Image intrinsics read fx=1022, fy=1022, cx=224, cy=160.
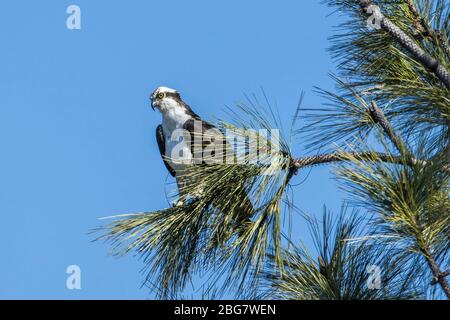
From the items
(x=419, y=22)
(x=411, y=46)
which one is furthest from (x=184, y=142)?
(x=411, y=46)

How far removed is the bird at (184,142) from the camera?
13.5ft

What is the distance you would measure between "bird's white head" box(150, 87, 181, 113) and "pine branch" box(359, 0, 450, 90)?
2130 millimetres

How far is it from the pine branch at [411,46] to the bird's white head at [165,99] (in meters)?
2.13

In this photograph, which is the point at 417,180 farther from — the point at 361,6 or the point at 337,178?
the point at 361,6

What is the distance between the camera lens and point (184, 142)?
588cm

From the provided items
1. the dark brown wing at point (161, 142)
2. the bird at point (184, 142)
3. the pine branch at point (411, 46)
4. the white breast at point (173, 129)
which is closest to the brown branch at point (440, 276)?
the bird at point (184, 142)

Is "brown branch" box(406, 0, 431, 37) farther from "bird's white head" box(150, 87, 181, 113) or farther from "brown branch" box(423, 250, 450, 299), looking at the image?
"bird's white head" box(150, 87, 181, 113)

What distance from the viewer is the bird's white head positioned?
21.4 ft

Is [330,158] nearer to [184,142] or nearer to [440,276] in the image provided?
[440,276]

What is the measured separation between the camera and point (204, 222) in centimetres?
414

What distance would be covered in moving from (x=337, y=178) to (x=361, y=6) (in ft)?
3.99
